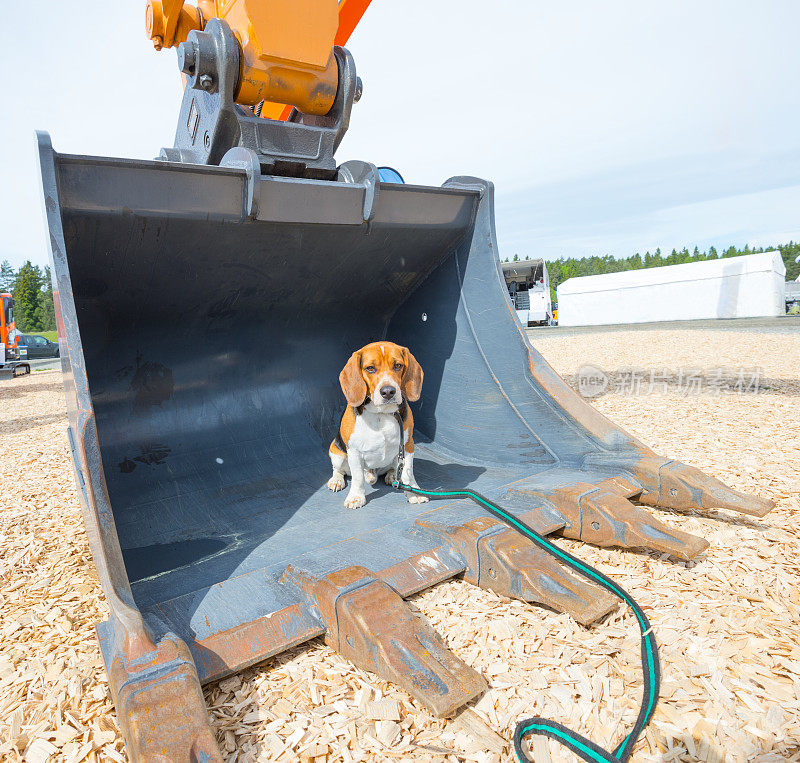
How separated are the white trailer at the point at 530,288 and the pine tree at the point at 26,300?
4291 centimetres

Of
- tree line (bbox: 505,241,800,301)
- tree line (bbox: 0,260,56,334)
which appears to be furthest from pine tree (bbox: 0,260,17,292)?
tree line (bbox: 505,241,800,301)

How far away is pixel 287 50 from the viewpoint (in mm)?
2258

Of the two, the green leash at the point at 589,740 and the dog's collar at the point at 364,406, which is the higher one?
the dog's collar at the point at 364,406

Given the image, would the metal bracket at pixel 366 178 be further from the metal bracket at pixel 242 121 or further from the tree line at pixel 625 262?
the tree line at pixel 625 262

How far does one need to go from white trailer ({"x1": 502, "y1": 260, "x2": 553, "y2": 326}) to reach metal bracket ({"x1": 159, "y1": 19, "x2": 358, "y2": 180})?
19784 mm

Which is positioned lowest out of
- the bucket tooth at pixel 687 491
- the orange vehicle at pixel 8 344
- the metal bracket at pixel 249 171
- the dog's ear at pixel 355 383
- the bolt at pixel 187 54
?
the orange vehicle at pixel 8 344

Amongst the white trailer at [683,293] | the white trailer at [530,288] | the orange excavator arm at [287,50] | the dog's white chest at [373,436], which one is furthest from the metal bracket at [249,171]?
the white trailer at [683,293]

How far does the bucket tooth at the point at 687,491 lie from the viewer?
1.90 metres

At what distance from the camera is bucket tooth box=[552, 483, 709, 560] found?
67.4 inches

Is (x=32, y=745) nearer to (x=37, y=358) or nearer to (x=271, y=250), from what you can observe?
(x=271, y=250)

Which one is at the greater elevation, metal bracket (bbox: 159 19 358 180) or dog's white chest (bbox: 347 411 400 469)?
metal bracket (bbox: 159 19 358 180)

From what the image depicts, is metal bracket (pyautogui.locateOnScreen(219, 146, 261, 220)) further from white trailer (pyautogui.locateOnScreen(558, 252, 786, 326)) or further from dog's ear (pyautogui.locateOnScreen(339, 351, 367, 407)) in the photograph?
white trailer (pyautogui.locateOnScreen(558, 252, 786, 326))

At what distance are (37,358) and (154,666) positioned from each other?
2493 centimetres

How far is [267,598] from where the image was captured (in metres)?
1.58
